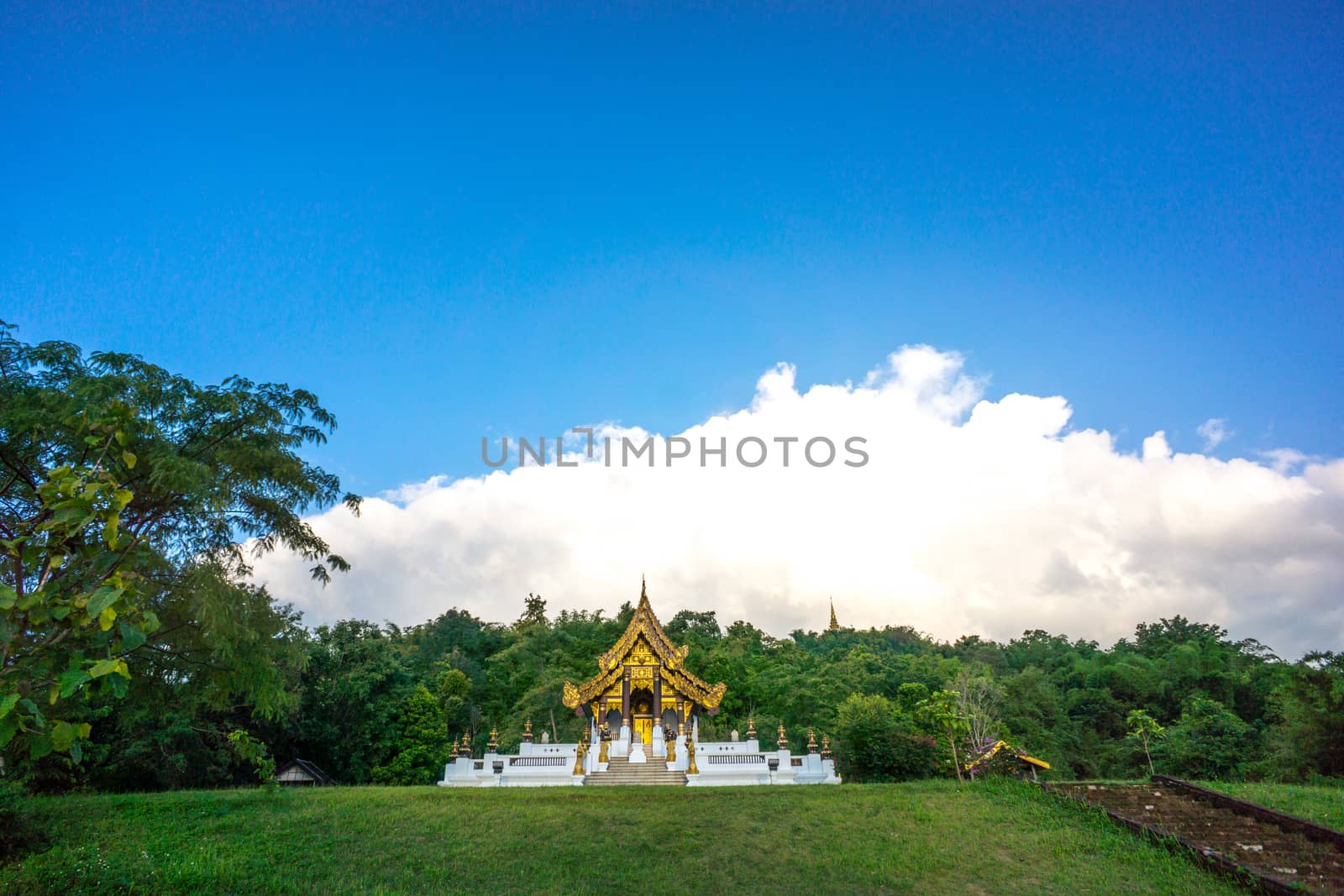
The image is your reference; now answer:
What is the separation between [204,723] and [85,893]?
10.3m

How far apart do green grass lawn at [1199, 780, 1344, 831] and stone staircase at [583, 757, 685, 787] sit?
448 inches

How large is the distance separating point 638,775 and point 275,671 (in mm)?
9848

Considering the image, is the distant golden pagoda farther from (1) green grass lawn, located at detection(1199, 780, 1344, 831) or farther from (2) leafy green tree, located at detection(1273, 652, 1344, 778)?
(2) leafy green tree, located at detection(1273, 652, 1344, 778)

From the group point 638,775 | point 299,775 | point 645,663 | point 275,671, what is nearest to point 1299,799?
point 638,775

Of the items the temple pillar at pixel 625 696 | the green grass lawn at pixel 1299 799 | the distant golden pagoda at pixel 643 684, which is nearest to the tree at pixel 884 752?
the distant golden pagoda at pixel 643 684

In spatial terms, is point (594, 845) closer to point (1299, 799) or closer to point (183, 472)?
point (183, 472)

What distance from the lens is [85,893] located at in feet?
30.5

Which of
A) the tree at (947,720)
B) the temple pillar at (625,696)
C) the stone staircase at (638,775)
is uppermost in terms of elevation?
the temple pillar at (625,696)

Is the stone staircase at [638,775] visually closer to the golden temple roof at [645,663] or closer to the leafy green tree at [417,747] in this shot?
the golden temple roof at [645,663]

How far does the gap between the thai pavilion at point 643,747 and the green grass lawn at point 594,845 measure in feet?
12.2

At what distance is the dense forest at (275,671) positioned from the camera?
314 centimetres

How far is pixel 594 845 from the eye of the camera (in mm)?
11961

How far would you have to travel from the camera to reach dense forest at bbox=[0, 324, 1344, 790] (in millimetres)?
3137

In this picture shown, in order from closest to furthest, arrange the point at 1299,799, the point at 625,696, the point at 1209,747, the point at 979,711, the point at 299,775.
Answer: the point at 1299,799 < the point at 299,775 < the point at 979,711 < the point at 625,696 < the point at 1209,747
